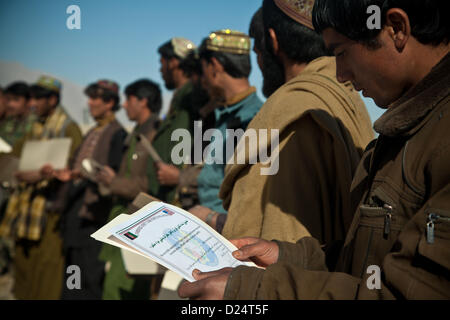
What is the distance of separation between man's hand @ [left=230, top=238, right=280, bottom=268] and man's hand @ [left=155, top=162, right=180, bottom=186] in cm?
211

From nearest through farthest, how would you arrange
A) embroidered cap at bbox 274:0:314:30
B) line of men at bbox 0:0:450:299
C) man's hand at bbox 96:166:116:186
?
line of men at bbox 0:0:450:299
embroidered cap at bbox 274:0:314:30
man's hand at bbox 96:166:116:186

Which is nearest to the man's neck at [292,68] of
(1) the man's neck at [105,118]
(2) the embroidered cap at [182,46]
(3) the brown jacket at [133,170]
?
(3) the brown jacket at [133,170]

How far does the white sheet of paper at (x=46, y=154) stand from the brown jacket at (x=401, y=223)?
3783mm

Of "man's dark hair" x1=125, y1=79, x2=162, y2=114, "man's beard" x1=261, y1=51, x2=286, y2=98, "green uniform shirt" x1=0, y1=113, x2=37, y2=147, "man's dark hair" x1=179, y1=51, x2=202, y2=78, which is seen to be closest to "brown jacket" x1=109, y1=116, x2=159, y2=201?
"man's dark hair" x1=125, y1=79, x2=162, y2=114

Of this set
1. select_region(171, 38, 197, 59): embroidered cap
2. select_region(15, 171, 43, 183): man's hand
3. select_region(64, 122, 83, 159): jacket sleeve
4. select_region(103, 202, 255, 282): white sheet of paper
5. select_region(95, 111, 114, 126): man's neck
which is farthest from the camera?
select_region(95, 111, 114, 126): man's neck

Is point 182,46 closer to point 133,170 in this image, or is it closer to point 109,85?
point 133,170

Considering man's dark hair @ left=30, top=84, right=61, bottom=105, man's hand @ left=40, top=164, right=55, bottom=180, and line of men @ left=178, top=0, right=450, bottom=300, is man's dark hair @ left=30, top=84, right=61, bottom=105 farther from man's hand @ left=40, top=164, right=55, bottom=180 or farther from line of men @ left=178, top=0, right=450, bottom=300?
line of men @ left=178, top=0, right=450, bottom=300

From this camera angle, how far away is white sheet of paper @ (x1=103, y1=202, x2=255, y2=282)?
1.06 metres

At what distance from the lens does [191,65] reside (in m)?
4.21

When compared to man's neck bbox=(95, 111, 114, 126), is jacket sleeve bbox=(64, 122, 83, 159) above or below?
below

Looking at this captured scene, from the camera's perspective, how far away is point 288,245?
1.38 m

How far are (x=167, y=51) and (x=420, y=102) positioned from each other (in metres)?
3.78

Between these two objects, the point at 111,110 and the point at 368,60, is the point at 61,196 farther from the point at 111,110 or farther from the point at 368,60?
the point at 368,60

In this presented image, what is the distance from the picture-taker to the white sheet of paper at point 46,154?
4422 mm
